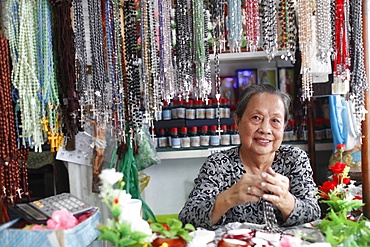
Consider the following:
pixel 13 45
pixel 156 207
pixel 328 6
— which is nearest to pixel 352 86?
pixel 328 6

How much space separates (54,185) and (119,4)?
1.80 m

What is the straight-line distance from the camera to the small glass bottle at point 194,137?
110 inches

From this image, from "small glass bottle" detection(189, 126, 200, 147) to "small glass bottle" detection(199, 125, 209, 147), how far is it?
30 mm

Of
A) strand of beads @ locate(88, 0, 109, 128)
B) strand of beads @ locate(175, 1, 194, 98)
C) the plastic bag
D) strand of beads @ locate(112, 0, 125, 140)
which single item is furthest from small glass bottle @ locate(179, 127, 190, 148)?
strand of beads @ locate(88, 0, 109, 128)

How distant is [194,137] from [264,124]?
4.17ft

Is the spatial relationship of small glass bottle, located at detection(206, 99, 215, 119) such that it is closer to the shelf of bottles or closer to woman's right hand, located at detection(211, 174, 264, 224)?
the shelf of bottles

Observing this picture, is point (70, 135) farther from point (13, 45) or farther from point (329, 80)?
point (329, 80)

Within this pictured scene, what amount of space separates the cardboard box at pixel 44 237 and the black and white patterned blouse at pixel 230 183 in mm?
487

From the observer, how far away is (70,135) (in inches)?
55.7

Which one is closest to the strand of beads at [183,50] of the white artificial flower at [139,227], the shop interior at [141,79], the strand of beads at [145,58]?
the shop interior at [141,79]

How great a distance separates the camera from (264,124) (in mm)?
1545

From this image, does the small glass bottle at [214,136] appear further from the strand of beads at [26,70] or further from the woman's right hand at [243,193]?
the strand of beads at [26,70]

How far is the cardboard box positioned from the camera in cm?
96

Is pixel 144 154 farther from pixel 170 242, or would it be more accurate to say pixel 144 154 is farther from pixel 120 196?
pixel 120 196
